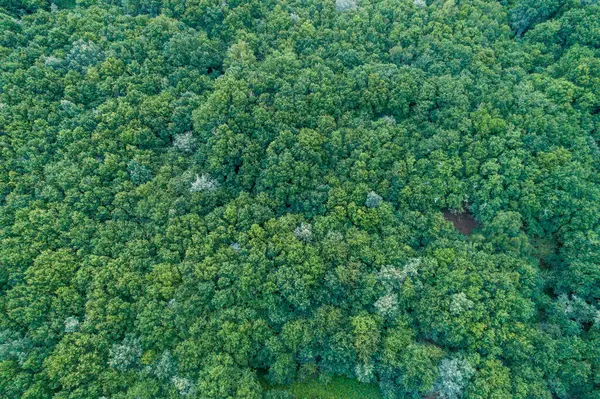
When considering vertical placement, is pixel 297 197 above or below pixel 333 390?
above

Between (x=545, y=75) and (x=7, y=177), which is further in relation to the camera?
(x=545, y=75)

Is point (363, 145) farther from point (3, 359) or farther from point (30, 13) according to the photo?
point (30, 13)

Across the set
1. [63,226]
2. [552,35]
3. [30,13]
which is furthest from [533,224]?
[30,13]

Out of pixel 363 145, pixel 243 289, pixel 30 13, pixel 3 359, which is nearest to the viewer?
pixel 3 359

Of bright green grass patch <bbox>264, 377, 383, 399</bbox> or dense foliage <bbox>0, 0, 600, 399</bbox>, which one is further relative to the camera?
bright green grass patch <bbox>264, 377, 383, 399</bbox>

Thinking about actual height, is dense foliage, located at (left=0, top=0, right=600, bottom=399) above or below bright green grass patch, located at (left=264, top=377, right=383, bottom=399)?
above

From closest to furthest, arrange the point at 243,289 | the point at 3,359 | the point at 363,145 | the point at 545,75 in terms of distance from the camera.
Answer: the point at 3,359 → the point at 243,289 → the point at 363,145 → the point at 545,75
